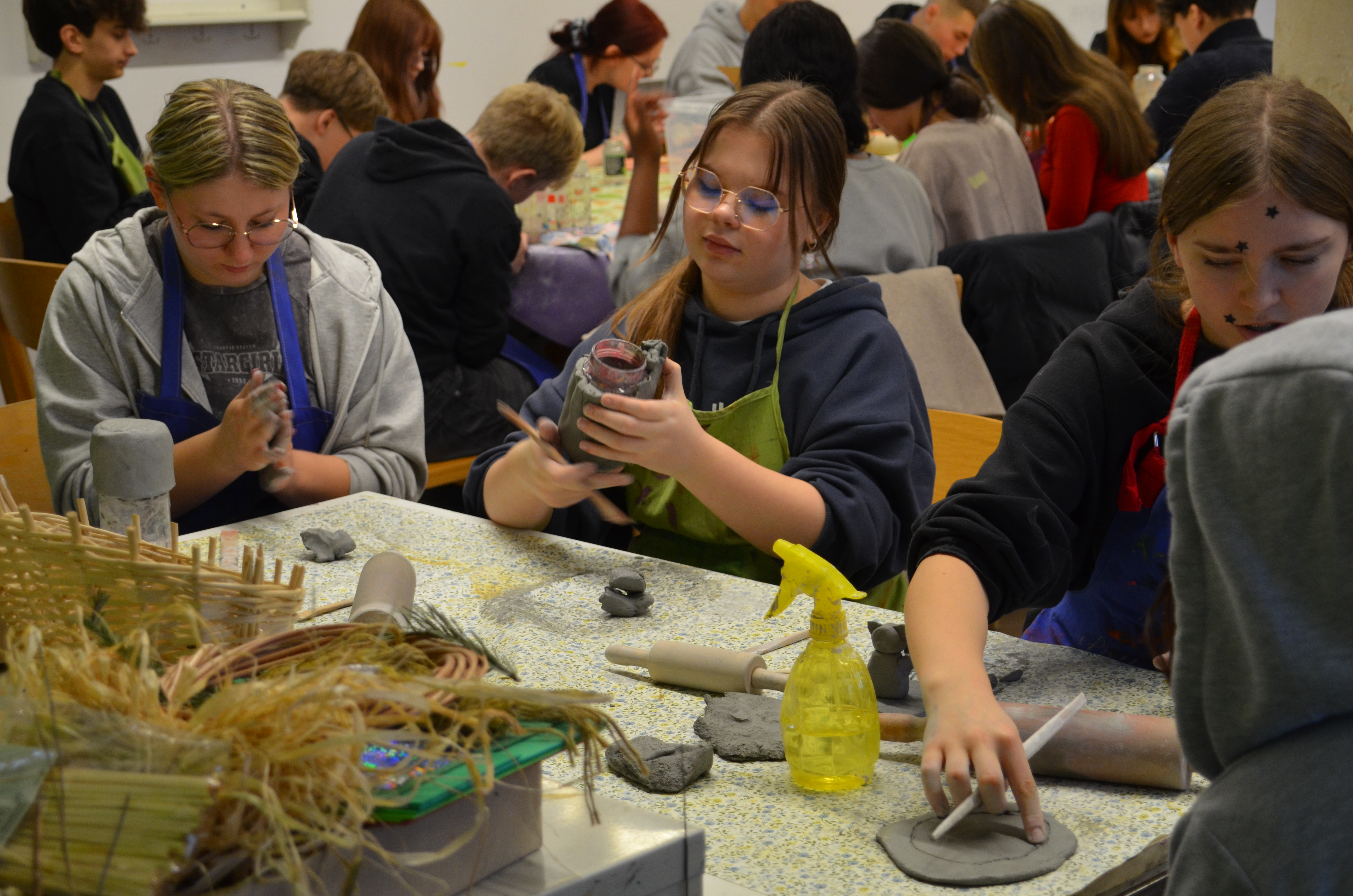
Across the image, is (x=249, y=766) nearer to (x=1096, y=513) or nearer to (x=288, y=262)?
(x=1096, y=513)

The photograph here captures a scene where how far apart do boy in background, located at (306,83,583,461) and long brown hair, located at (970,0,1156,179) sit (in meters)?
1.64

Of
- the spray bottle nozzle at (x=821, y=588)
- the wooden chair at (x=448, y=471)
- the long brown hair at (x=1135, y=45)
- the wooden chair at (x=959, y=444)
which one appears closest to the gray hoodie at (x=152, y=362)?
the wooden chair at (x=959, y=444)

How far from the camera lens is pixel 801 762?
44.4 inches

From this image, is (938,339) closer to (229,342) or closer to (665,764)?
(229,342)

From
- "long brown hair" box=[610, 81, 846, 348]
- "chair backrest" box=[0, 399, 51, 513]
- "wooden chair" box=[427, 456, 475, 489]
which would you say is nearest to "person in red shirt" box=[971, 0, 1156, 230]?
"wooden chair" box=[427, 456, 475, 489]

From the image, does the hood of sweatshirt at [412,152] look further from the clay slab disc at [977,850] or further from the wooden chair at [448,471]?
the clay slab disc at [977,850]

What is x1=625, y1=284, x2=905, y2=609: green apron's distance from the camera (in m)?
1.85

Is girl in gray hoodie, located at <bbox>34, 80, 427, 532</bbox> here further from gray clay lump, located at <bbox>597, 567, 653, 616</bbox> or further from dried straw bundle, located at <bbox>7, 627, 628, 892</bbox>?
dried straw bundle, located at <bbox>7, 627, 628, 892</bbox>

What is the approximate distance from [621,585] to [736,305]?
1.84 feet

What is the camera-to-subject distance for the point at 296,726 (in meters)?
0.72

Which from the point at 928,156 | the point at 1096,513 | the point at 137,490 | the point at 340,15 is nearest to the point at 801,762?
the point at 1096,513

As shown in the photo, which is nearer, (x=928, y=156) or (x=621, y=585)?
(x=621, y=585)

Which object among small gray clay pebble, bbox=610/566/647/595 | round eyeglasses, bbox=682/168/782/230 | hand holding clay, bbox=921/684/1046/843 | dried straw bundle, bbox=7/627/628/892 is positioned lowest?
small gray clay pebble, bbox=610/566/647/595

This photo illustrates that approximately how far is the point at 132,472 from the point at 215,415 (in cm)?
63
